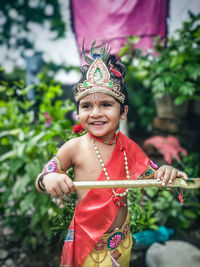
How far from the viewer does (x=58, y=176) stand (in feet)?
2.91

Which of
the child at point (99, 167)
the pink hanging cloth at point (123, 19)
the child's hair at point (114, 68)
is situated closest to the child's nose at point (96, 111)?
the child at point (99, 167)

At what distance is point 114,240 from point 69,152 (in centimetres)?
51

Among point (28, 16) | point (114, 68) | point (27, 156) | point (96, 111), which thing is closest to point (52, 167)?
point (96, 111)

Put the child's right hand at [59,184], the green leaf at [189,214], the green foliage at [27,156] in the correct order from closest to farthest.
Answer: the child's right hand at [59,184] → the green foliage at [27,156] → the green leaf at [189,214]

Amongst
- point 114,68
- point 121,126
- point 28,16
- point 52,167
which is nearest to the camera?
point 52,167

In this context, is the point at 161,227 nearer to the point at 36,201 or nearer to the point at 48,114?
the point at 36,201

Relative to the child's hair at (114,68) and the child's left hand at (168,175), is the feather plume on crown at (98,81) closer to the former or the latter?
the child's hair at (114,68)

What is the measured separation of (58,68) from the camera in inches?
224

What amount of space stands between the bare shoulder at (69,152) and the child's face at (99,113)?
107mm

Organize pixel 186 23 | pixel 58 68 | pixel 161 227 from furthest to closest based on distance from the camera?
pixel 58 68 → pixel 186 23 → pixel 161 227

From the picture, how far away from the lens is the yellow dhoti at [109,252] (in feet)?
3.37

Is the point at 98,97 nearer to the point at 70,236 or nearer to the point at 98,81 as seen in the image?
the point at 98,81

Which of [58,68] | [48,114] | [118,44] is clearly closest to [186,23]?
[118,44]

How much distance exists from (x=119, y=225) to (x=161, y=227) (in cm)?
103
